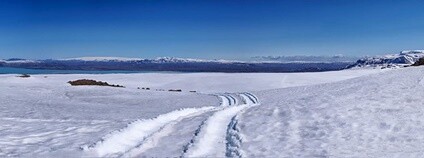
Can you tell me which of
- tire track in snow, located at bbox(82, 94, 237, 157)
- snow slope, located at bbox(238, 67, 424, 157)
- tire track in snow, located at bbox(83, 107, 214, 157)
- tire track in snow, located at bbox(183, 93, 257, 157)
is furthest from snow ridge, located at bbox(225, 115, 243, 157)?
tire track in snow, located at bbox(83, 107, 214, 157)

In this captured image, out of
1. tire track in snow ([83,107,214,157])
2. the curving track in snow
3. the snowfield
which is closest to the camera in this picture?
the curving track in snow

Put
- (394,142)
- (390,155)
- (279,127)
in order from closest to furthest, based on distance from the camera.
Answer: (390,155) < (394,142) < (279,127)

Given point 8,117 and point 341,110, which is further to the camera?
point 8,117

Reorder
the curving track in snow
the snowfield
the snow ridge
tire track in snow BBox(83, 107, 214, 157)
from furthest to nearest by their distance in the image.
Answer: tire track in snow BBox(83, 107, 214, 157)
the snowfield
the curving track in snow
the snow ridge

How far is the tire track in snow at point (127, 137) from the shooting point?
934cm

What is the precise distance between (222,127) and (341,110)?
3.52 m

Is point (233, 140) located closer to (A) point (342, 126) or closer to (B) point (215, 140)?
(B) point (215, 140)

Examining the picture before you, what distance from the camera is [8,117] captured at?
15859 mm

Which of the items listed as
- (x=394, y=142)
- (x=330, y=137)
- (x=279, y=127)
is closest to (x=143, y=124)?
(x=279, y=127)

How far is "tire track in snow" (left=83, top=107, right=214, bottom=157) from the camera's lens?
934 cm

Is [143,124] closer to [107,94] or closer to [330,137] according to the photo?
[330,137]

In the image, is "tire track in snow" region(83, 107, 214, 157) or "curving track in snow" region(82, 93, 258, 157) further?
"tire track in snow" region(83, 107, 214, 157)

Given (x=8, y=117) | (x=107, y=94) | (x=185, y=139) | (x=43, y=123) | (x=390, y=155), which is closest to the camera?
(x=390, y=155)

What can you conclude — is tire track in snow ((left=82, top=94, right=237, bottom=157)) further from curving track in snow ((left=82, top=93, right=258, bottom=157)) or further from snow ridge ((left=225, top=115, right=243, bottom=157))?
snow ridge ((left=225, top=115, right=243, bottom=157))
